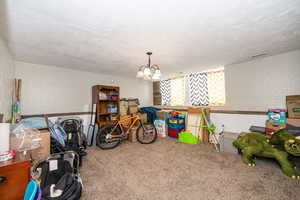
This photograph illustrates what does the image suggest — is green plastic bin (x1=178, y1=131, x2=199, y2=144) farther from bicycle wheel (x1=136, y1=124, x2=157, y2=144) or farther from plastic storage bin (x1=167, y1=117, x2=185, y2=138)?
bicycle wheel (x1=136, y1=124, x2=157, y2=144)

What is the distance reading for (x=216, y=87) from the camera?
3844 millimetres

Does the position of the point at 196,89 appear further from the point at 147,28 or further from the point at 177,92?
the point at 147,28

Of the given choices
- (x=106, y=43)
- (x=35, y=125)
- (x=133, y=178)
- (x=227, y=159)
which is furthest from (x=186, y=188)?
(x=35, y=125)

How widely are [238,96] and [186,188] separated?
9.30 ft

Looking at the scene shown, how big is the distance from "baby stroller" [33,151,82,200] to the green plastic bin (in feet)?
8.95

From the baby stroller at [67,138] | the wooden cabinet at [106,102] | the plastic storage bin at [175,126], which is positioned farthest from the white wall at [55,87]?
the plastic storage bin at [175,126]

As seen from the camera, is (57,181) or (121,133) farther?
(121,133)

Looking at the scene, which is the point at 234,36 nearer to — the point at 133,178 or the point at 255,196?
the point at 255,196

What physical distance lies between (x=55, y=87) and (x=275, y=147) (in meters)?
5.09

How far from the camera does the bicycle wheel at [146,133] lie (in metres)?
3.55

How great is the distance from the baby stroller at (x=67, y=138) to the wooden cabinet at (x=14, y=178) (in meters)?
1.31

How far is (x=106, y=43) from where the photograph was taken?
6.74 ft

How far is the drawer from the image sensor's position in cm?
95

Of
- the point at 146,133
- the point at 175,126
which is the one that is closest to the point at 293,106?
the point at 175,126
